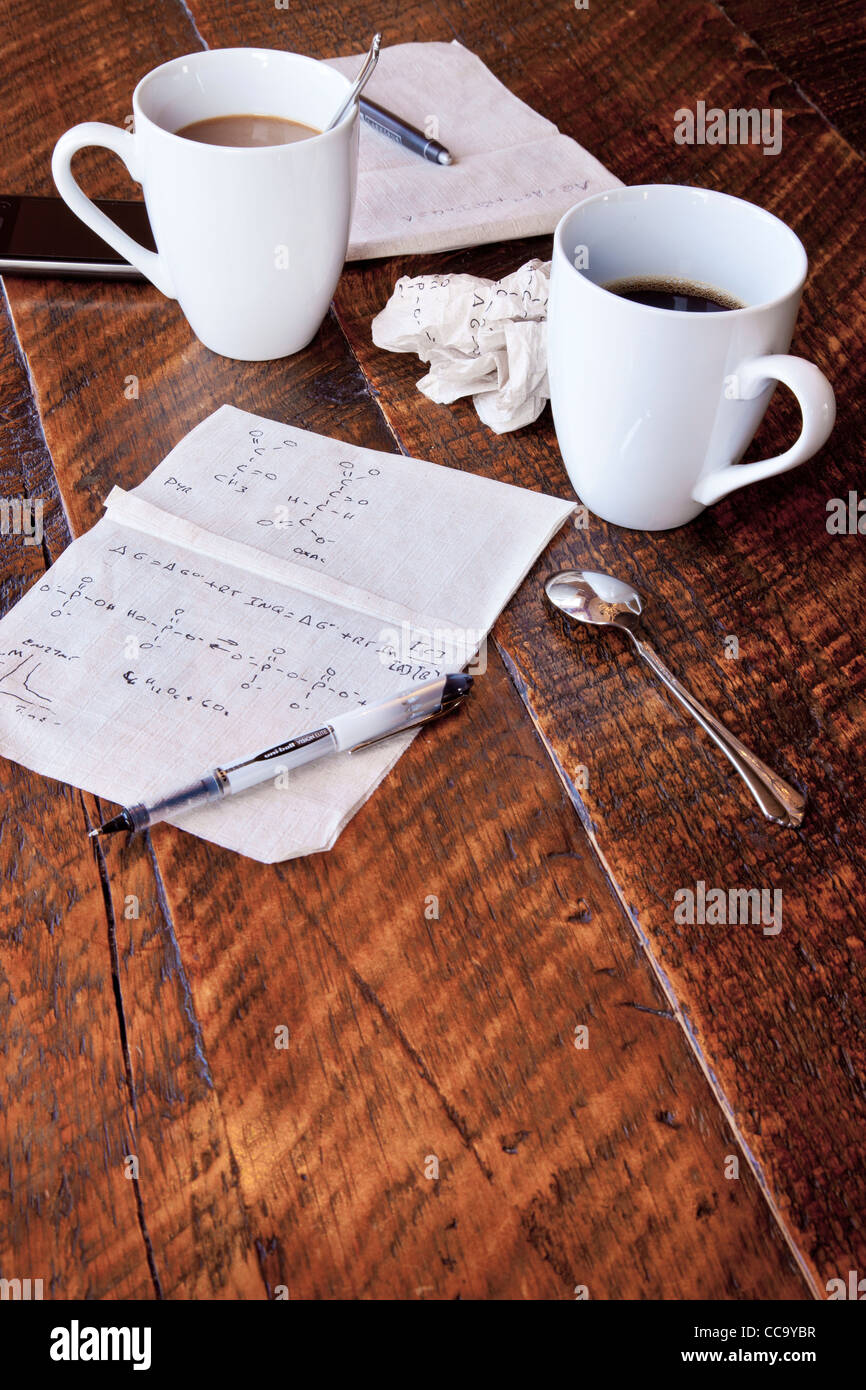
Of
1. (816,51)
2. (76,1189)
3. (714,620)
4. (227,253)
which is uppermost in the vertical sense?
(816,51)

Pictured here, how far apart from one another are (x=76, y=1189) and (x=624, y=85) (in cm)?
112

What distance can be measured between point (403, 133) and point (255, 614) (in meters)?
0.59

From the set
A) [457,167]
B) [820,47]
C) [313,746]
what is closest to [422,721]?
[313,746]

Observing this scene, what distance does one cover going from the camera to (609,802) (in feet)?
1.95

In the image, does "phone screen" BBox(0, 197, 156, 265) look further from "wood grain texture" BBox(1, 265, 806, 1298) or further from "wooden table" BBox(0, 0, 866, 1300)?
"wood grain texture" BBox(1, 265, 806, 1298)

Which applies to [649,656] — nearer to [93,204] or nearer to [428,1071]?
[428,1071]

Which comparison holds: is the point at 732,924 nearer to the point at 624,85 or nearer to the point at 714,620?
the point at 714,620

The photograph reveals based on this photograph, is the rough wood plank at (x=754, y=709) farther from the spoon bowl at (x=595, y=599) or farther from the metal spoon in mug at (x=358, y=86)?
the metal spoon in mug at (x=358, y=86)

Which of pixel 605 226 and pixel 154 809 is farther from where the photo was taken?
pixel 605 226

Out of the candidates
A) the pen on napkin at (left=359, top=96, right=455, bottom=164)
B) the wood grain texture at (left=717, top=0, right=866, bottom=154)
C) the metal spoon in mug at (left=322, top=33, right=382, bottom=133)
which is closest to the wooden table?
the metal spoon in mug at (left=322, top=33, right=382, bottom=133)

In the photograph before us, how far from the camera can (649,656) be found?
0.66 m

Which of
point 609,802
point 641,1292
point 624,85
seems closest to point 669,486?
point 609,802

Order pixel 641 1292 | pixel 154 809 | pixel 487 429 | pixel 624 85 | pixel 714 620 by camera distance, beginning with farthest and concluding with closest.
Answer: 1. pixel 624 85
2. pixel 487 429
3. pixel 714 620
4. pixel 154 809
5. pixel 641 1292

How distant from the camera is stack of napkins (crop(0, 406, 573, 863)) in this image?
600mm
